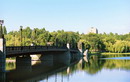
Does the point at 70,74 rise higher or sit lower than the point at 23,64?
lower

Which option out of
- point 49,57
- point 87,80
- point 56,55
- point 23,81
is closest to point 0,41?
point 23,81

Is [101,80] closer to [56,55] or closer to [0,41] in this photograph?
[0,41]

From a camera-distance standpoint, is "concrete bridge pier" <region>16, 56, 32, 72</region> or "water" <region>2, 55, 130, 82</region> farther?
"concrete bridge pier" <region>16, 56, 32, 72</region>

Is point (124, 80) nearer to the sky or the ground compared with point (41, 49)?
nearer to the ground

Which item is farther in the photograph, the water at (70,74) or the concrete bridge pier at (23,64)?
the concrete bridge pier at (23,64)

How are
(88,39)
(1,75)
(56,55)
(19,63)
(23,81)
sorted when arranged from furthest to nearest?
(88,39) < (56,55) < (19,63) < (1,75) < (23,81)

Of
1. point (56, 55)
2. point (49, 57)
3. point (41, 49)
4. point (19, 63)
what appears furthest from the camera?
point (56, 55)

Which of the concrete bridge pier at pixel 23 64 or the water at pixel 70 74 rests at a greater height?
the concrete bridge pier at pixel 23 64

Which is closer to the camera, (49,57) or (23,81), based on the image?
(23,81)

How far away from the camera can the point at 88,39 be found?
13862 cm

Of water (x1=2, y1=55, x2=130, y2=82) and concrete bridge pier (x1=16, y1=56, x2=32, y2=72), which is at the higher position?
concrete bridge pier (x1=16, y1=56, x2=32, y2=72)

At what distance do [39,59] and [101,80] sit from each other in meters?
36.2

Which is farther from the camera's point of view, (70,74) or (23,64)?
(23,64)

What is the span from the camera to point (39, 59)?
65875mm
